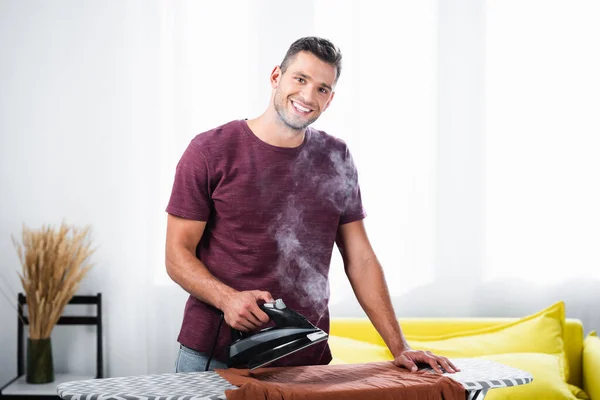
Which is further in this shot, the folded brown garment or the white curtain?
the white curtain

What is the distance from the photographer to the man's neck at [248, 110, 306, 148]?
1.61 metres

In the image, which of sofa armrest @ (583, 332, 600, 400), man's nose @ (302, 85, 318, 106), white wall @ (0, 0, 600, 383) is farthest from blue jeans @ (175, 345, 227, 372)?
sofa armrest @ (583, 332, 600, 400)

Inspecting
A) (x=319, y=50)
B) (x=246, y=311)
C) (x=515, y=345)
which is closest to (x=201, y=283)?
(x=246, y=311)

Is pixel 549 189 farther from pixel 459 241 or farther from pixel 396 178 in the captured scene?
pixel 396 178

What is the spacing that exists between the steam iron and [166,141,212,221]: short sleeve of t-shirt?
32 centimetres

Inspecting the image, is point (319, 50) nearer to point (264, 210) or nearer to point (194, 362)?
point (264, 210)

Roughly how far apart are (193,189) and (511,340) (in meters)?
1.70

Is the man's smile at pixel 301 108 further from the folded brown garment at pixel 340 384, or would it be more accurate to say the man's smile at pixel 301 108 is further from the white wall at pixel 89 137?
the white wall at pixel 89 137

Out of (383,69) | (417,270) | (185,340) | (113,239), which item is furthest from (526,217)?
(185,340)

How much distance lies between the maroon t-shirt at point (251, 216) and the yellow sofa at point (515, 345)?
3.28ft

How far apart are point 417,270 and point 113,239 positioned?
1.39 meters

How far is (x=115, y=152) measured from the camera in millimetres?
3166

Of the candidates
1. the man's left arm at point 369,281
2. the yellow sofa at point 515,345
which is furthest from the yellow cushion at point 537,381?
the man's left arm at point 369,281

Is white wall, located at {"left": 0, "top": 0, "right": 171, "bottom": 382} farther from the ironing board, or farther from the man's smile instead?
the ironing board
